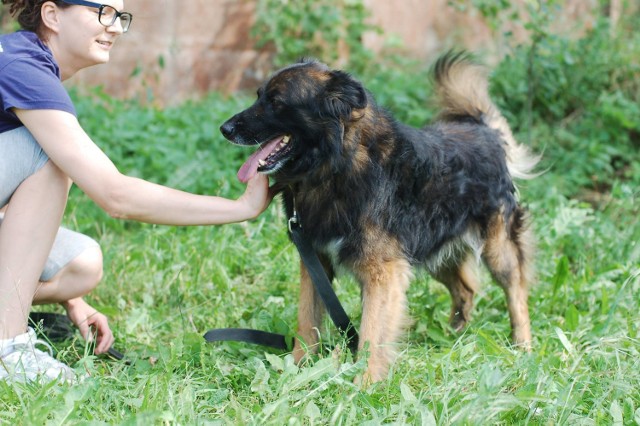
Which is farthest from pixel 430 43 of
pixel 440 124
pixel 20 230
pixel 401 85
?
pixel 20 230

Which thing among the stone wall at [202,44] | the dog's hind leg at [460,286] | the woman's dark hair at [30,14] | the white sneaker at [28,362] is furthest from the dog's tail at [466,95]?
the stone wall at [202,44]

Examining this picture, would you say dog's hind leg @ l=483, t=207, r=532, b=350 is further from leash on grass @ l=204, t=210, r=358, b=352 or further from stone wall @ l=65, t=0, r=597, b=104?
stone wall @ l=65, t=0, r=597, b=104

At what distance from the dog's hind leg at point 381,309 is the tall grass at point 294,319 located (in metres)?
0.09

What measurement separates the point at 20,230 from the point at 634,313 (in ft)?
9.09

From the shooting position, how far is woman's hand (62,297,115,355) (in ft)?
10.7

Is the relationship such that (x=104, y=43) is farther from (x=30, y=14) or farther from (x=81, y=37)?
(x=30, y=14)

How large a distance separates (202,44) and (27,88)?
17.1ft

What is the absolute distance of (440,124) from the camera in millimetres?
3893

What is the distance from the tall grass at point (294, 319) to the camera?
249 centimetres

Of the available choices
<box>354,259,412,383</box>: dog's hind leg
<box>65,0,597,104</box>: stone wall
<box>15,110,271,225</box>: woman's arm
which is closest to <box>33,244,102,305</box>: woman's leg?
<box>15,110,271,225</box>: woman's arm

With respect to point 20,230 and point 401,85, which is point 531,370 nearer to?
point 20,230

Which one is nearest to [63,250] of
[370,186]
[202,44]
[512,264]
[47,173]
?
[47,173]

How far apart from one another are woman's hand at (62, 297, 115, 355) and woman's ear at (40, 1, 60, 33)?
4.05ft

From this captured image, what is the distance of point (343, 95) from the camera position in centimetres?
299
